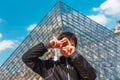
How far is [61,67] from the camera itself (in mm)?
3072

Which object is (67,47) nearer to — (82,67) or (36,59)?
(82,67)

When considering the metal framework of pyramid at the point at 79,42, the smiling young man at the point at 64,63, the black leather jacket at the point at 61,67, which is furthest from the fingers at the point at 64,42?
the metal framework of pyramid at the point at 79,42

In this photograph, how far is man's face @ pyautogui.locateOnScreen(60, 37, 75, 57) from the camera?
299cm

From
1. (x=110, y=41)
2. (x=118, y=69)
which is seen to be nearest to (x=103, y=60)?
(x=118, y=69)

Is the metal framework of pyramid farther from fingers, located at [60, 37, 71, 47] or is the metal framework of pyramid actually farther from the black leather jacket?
fingers, located at [60, 37, 71, 47]

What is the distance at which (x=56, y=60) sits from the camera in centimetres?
314

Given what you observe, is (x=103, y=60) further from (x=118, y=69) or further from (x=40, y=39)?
(x=40, y=39)

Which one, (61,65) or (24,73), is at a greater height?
(24,73)

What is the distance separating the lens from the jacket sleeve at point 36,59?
3139 millimetres

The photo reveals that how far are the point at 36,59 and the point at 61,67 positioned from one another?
201 millimetres

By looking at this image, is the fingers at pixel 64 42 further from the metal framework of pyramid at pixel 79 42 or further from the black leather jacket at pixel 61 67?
the metal framework of pyramid at pixel 79 42

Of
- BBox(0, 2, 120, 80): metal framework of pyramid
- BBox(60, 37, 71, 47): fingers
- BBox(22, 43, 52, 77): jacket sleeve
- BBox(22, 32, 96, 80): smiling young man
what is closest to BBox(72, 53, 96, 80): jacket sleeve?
BBox(22, 32, 96, 80): smiling young man

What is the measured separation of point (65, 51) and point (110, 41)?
978 inches

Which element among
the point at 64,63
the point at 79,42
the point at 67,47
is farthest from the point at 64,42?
the point at 79,42
